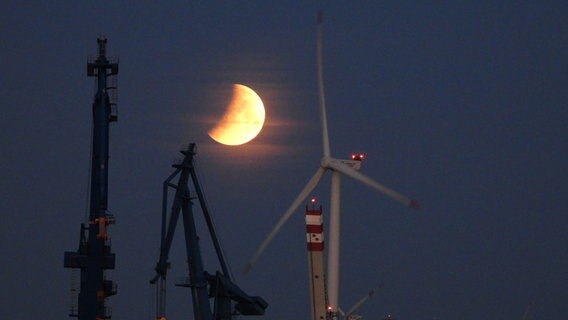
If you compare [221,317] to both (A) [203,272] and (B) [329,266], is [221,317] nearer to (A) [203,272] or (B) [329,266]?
(A) [203,272]

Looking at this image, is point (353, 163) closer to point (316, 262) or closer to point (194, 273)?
point (316, 262)

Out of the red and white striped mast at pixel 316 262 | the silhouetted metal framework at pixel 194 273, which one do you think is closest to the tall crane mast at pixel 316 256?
the red and white striped mast at pixel 316 262

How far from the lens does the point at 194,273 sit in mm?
114562

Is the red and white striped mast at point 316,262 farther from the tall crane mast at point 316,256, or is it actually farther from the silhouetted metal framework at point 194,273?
the silhouetted metal framework at point 194,273

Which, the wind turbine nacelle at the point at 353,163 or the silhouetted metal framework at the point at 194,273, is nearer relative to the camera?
the wind turbine nacelle at the point at 353,163

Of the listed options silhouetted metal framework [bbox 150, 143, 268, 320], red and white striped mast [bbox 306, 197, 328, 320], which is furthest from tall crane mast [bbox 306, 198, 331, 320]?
silhouetted metal framework [bbox 150, 143, 268, 320]

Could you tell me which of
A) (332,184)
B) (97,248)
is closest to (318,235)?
(332,184)

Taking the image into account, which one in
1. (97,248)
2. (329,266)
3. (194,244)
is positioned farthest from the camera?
(194,244)

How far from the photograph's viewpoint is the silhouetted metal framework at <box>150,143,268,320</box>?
373ft

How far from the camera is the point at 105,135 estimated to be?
366ft

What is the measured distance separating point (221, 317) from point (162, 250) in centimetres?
688

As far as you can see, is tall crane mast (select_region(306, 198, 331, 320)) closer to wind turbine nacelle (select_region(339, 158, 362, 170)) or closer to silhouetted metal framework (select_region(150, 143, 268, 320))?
wind turbine nacelle (select_region(339, 158, 362, 170))

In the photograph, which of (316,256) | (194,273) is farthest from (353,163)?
(194,273)

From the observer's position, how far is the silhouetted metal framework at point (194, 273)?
114 meters
